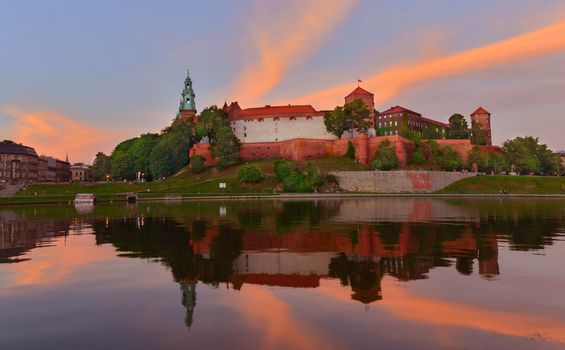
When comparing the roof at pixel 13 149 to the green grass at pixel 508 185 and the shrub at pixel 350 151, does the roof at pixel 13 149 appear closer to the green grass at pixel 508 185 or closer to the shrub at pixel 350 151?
the shrub at pixel 350 151

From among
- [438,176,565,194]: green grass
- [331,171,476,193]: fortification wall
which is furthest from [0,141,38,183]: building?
[438,176,565,194]: green grass

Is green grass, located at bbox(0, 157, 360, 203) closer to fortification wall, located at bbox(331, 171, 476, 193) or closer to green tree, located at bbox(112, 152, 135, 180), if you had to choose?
fortification wall, located at bbox(331, 171, 476, 193)

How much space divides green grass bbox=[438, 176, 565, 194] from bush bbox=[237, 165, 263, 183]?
1563 inches

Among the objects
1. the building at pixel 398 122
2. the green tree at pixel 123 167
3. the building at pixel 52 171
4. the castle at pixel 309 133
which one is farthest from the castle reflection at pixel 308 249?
the building at pixel 52 171

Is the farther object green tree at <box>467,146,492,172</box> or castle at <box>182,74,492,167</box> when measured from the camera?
castle at <box>182,74,492,167</box>

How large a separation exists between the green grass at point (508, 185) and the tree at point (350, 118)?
1180 inches

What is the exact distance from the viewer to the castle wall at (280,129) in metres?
118

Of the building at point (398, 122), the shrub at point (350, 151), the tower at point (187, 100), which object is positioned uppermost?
the tower at point (187, 100)

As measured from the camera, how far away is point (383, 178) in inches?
3597

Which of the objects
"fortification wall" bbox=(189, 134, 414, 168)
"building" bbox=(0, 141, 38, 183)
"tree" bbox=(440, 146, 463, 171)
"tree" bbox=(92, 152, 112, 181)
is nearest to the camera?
"tree" bbox=(440, 146, 463, 171)

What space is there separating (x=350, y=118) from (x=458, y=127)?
3780 cm

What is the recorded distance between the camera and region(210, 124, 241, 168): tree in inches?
3984

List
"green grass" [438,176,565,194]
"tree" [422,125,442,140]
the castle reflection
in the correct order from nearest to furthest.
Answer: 1. the castle reflection
2. "green grass" [438,176,565,194]
3. "tree" [422,125,442,140]

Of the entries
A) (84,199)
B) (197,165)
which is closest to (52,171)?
(197,165)
